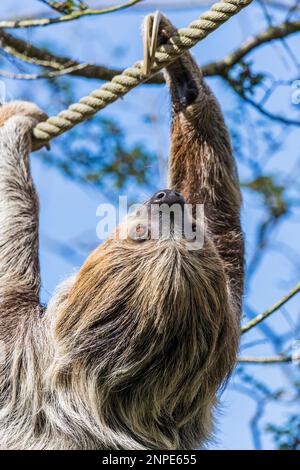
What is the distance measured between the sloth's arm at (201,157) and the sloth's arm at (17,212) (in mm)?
1306

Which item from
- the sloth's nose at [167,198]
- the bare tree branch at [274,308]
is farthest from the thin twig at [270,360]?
the sloth's nose at [167,198]

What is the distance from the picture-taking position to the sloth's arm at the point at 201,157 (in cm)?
813

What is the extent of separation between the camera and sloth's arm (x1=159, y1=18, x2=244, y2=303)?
26.7 feet

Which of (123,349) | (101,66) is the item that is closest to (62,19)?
(101,66)

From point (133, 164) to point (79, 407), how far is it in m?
5.95

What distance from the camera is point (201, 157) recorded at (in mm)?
8234

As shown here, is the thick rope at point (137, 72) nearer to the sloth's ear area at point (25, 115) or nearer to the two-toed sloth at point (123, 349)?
the sloth's ear area at point (25, 115)

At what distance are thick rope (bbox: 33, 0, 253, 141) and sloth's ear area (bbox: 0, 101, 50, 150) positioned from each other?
12 centimetres

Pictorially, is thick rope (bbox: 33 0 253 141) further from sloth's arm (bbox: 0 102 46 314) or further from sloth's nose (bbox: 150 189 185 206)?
sloth's nose (bbox: 150 189 185 206)

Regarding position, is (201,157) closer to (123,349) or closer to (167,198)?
(167,198)

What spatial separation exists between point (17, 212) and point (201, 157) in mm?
1698

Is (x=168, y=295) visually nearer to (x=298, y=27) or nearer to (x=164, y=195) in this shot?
(x=164, y=195)

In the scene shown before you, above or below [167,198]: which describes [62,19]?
above

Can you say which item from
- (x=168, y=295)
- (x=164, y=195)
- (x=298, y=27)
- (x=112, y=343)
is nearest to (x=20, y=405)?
(x=112, y=343)
